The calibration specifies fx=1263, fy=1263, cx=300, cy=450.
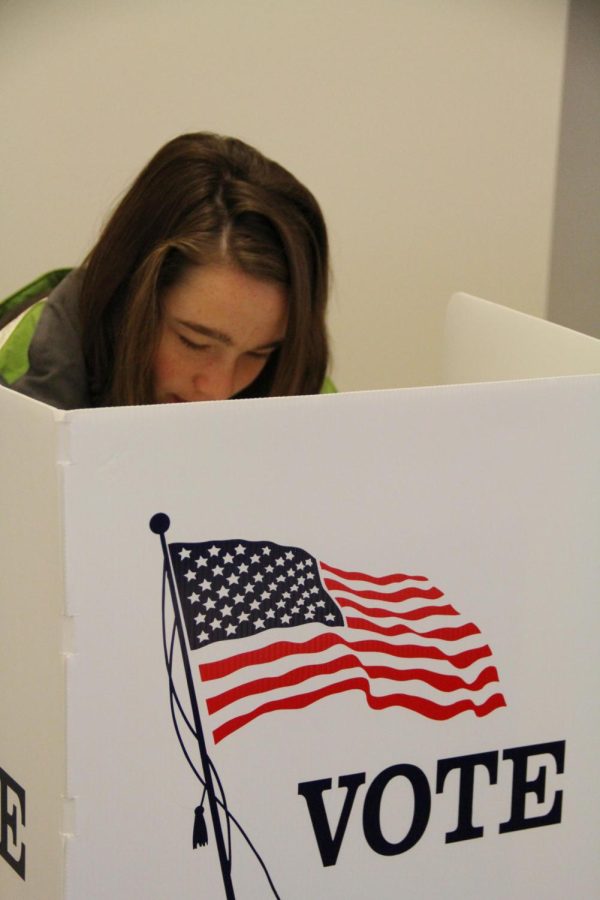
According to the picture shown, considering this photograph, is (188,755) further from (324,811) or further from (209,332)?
(209,332)

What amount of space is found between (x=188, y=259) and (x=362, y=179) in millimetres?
818

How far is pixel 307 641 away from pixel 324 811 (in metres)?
0.15

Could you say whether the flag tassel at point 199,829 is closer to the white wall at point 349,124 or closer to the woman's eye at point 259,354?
the woman's eye at point 259,354

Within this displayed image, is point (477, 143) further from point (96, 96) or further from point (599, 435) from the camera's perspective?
point (599, 435)

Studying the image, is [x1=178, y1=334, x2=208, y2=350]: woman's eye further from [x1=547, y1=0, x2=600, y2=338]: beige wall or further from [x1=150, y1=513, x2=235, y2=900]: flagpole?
[x1=547, y1=0, x2=600, y2=338]: beige wall

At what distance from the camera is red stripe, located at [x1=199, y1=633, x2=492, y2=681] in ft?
3.13

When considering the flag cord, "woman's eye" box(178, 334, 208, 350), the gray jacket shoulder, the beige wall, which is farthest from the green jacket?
the beige wall

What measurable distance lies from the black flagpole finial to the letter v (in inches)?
9.7

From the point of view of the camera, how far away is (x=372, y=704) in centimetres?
101

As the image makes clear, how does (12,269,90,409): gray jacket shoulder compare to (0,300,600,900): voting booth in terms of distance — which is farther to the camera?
(12,269,90,409): gray jacket shoulder

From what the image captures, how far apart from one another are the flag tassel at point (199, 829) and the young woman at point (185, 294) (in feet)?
1.83

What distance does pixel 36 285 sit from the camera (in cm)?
160

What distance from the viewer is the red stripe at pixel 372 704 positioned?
969mm

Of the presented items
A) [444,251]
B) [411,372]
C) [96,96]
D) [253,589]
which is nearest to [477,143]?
[444,251]
